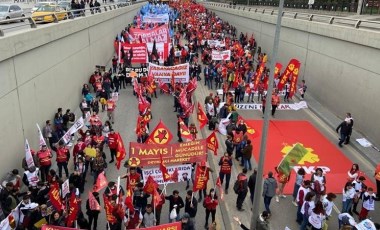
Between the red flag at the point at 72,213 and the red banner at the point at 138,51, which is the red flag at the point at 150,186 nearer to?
the red flag at the point at 72,213

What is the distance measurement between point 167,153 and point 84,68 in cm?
1232

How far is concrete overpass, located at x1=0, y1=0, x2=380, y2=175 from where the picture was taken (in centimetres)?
1156

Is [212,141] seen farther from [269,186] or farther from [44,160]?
[44,160]

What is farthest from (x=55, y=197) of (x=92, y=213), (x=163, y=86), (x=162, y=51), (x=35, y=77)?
(x=162, y=51)

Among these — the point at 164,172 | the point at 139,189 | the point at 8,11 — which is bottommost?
the point at 139,189

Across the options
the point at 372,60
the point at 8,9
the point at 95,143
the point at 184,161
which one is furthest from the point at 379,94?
the point at 8,9

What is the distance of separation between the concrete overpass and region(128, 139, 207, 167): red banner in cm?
373

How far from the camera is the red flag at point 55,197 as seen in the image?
29.4 feet

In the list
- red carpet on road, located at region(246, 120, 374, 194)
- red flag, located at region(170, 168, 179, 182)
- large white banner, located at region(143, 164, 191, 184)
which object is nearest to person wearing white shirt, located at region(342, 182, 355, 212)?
red carpet on road, located at region(246, 120, 374, 194)

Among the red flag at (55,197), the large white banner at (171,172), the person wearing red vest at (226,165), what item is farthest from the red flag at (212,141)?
the red flag at (55,197)

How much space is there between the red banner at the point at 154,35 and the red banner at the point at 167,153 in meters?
17.1

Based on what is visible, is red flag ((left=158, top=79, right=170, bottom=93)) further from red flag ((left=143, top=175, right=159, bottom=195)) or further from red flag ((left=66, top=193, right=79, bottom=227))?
red flag ((left=66, top=193, right=79, bottom=227))

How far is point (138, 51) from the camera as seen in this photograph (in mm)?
23641

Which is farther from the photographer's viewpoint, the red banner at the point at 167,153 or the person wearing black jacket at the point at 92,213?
the red banner at the point at 167,153
